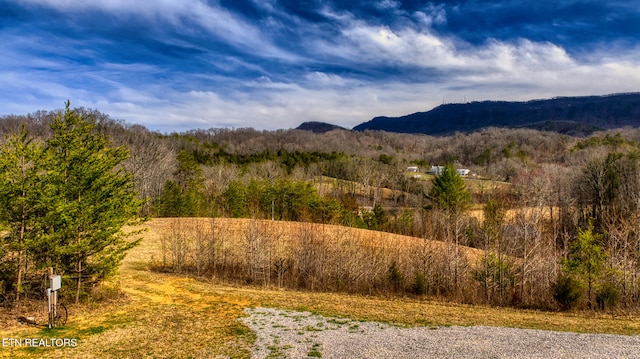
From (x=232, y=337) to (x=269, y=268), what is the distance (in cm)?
1114

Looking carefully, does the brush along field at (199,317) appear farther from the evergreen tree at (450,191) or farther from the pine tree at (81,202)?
the evergreen tree at (450,191)

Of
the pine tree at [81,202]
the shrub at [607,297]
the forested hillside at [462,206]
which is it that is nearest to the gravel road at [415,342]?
the shrub at [607,297]

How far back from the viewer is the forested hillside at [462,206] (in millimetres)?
21219

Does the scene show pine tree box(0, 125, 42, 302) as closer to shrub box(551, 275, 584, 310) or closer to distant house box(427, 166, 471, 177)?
shrub box(551, 275, 584, 310)

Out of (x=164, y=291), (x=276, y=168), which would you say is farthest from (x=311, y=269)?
(x=276, y=168)

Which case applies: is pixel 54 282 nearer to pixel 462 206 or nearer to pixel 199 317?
pixel 199 317

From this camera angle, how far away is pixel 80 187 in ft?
50.6

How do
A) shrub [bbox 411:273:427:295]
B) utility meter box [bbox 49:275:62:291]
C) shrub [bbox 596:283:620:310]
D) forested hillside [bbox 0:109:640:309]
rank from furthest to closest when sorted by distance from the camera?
shrub [bbox 411:273:427:295] < forested hillside [bbox 0:109:640:309] < shrub [bbox 596:283:620:310] < utility meter box [bbox 49:275:62:291]

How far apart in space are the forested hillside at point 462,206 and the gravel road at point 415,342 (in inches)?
287

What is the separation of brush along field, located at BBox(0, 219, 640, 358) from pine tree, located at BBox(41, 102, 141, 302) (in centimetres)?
170

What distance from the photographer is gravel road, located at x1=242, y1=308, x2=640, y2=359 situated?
1180 centimetres

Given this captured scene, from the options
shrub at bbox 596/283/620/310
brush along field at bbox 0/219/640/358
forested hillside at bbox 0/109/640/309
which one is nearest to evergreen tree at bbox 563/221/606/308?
forested hillside at bbox 0/109/640/309

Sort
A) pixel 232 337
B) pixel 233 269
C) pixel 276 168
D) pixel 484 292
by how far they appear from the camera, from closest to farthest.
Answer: pixel 232 337
pixel 484 292
pixel 233 269
pixel 276 168

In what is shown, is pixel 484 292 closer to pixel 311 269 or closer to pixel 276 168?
pixel 311 269
